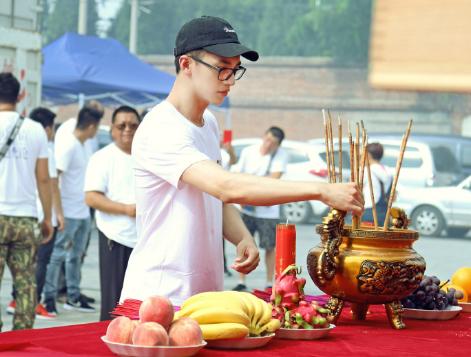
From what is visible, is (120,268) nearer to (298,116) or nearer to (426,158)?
(426,158)

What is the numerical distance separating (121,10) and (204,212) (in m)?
35.1

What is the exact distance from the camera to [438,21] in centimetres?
113

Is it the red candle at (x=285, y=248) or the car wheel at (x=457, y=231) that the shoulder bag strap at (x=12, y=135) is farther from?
the car wheel at (x=457, y=231)

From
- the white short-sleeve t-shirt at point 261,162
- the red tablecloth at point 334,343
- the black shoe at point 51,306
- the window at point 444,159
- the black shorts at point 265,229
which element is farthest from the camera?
the window at point 444,159

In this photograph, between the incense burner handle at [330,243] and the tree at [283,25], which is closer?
the incense burner handle at [330,243]

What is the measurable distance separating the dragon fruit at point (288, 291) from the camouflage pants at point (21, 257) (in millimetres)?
3843

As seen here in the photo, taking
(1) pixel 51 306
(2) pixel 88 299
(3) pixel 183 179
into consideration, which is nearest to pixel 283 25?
(2) pixel 88 299

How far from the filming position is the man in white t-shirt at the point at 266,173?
10445 mm

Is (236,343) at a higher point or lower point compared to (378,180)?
lower

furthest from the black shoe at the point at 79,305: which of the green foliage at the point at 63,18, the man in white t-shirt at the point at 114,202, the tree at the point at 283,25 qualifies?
the green foliage at the point at 63,18

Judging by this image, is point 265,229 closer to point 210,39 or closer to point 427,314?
point 427,314

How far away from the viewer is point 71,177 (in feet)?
28.6

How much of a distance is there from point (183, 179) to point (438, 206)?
55.1 feet

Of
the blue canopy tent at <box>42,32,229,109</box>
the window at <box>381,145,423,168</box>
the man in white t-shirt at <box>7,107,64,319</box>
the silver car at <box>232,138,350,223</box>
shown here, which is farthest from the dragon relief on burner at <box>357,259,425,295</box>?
the window at <box>381,145,423,168</box>
